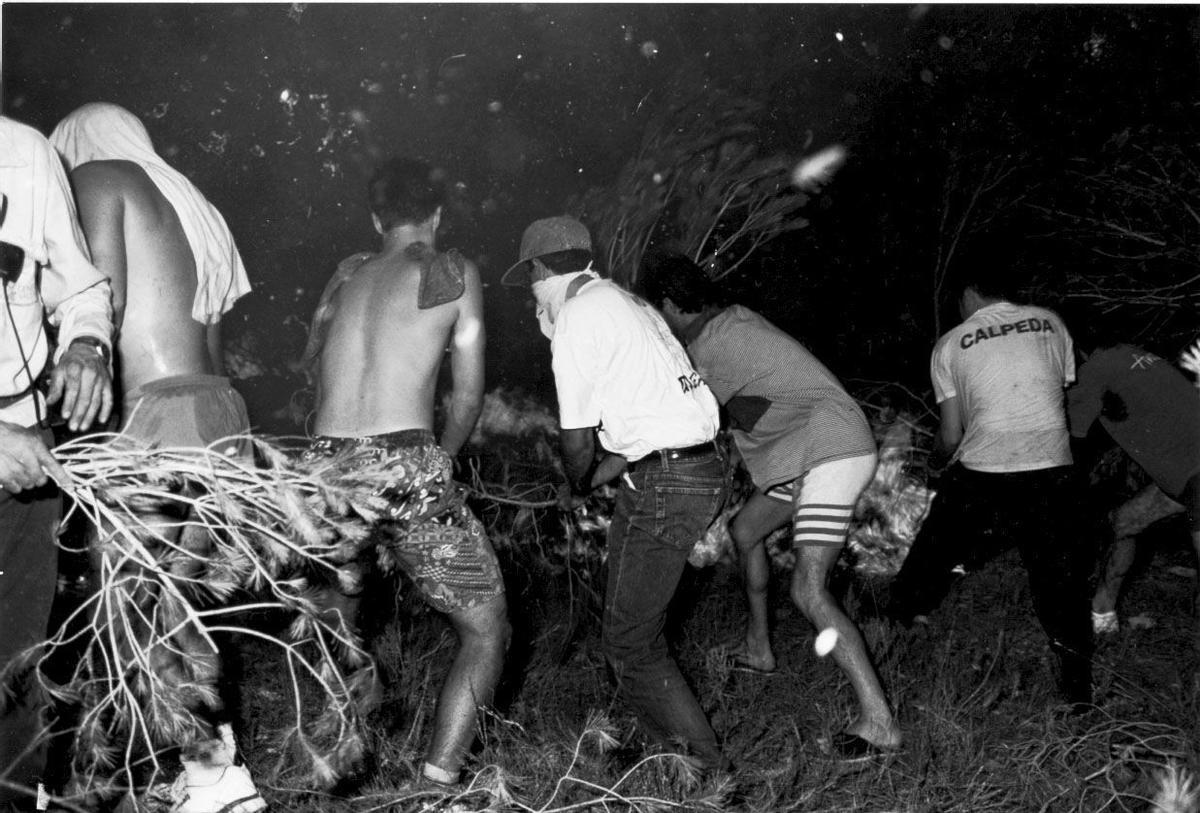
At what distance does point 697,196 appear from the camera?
5.92 m

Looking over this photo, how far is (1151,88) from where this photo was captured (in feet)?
23.3

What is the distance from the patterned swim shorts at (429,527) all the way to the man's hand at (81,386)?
70 cm

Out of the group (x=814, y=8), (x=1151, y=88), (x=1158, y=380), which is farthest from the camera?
(x=814, y=8)

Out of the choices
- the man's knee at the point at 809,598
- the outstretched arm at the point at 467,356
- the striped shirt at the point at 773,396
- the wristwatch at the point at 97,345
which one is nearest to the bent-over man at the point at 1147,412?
the striped shirt at the point at 773,396

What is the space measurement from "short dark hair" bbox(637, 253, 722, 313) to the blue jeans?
864mm

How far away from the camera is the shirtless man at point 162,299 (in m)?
2.66

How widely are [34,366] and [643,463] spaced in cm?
180

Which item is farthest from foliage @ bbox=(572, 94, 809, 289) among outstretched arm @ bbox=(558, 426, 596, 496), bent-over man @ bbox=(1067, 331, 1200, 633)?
outstretched arm @ bbox=(558, 426, 596, 496)

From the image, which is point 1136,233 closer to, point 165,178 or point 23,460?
point 165,178

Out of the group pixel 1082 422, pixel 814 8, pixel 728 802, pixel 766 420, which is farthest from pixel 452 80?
pixel 728 802

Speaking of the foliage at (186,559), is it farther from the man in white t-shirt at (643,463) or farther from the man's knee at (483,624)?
the man in white t-shirt at (643,463)

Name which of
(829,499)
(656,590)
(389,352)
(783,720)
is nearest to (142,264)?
(389,352)

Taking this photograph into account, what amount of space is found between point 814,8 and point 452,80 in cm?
343

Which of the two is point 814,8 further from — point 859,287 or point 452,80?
point 452,80
